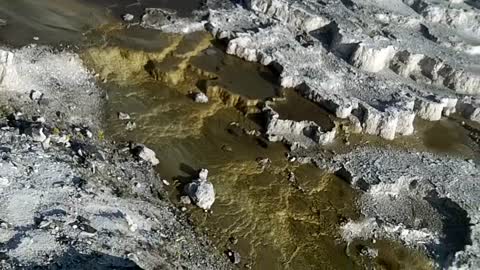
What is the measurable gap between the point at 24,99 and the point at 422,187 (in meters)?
11.1

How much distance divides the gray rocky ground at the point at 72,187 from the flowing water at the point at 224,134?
24.3 inches

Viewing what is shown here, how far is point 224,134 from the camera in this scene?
667 inches

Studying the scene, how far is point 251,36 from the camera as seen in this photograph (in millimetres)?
20109

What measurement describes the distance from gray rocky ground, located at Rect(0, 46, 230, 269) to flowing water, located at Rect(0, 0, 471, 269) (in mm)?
618

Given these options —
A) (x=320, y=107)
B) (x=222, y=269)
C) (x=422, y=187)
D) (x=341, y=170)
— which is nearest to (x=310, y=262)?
(x=222, y=269)

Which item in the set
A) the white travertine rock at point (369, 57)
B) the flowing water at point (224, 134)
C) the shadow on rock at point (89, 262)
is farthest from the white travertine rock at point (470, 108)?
the shadow on rock at point (89, 262)

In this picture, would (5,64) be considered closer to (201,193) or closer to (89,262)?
(201,193)

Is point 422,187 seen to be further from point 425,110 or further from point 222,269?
point 222,269

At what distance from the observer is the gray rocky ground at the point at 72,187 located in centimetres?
1078

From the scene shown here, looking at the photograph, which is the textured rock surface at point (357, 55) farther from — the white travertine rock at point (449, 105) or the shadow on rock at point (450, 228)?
the shadow on rock at point (450, 228)

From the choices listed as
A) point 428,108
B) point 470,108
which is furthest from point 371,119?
point 470,108

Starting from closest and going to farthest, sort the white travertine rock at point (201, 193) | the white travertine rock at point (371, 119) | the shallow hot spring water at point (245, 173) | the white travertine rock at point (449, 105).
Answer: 1. the shallow hot spring water at point (245, 173)
2. the white travertine rock at point (201, 193)
3. the white travertine rock at point (371, 119)
4. the white travertine rock at point (449, 105)

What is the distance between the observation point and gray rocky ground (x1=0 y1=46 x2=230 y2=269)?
10.8m

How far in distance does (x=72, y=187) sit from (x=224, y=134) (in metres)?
5.49
